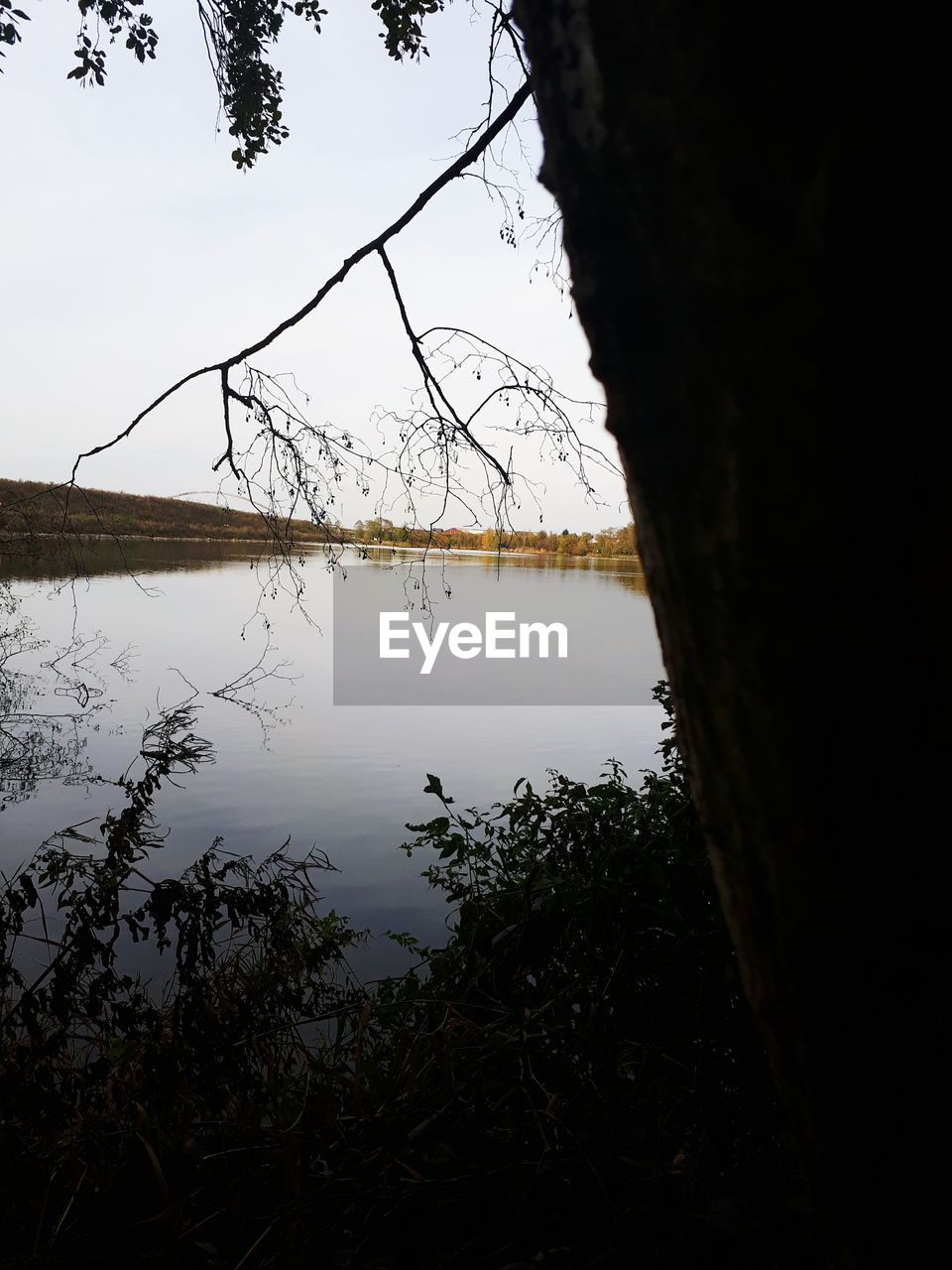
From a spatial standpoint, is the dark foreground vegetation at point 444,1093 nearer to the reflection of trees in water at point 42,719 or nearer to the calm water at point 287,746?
the calm water at point 287,746

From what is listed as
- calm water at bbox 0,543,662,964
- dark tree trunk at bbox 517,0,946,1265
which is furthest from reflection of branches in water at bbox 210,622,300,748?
dark tree trunk at bbox 517,0,946,1265

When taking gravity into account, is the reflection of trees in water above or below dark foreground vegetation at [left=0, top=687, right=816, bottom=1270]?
below

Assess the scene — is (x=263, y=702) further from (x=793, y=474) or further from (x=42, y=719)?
(x=793, y=474)

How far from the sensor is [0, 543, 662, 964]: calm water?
7.16 metres

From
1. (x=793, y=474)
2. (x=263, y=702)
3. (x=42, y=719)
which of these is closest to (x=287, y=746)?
(x=263, y=702)

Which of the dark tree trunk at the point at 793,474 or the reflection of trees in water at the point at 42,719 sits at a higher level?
the dark tree trunk at the point at 793,474

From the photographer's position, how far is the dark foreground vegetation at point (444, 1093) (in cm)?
187

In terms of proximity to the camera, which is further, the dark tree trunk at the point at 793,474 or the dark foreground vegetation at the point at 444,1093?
the dark foreground vegetation at the point at 444,1093

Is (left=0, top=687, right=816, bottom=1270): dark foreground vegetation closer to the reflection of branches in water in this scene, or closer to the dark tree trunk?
the dark tree trunk

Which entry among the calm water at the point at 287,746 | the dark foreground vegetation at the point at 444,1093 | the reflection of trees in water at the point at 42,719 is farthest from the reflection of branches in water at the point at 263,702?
the dark foreground vegetation at the point at 444,1093

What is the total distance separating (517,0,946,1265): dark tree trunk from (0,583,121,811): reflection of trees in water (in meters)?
7.81

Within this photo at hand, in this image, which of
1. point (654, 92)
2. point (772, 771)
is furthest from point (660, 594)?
point (654, 92)

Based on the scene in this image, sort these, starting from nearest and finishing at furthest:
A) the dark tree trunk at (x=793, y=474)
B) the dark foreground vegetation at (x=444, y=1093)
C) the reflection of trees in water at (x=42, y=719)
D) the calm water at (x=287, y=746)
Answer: the dark tree trunk at (x=793, y=474) < the dark foreground vegetation at (x=444, y=1093) < the calm water at (x=287, y=746) < the reflection of trees in water at (x=42, y=719)

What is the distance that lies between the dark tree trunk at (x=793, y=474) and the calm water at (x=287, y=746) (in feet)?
7.46
